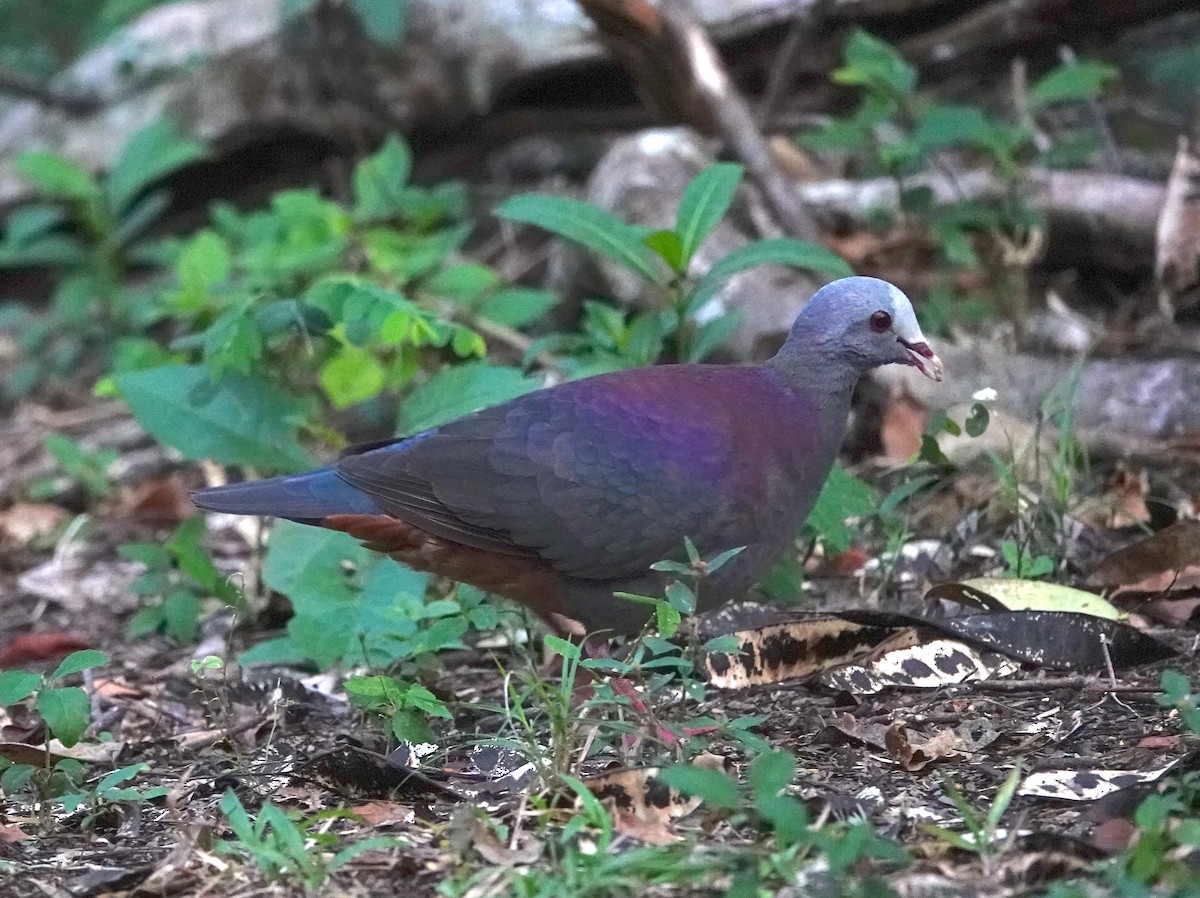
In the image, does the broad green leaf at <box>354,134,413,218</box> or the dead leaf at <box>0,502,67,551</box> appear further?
the broad green leaf at <box>354,134,413,218</box>

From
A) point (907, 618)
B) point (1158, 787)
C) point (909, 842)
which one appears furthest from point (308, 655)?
point (1158, 787)

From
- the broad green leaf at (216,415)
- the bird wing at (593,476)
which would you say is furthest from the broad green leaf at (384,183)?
the bird wing at (593,476)

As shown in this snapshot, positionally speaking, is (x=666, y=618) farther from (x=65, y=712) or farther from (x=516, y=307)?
(x=516, y=307)

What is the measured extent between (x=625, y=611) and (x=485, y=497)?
1.36 ft

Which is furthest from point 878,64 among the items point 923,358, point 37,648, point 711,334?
point 37,648

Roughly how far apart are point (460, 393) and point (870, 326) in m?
1.17

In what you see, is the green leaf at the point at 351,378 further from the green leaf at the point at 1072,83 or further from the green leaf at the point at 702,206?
the green leaf at the point at 1072,83

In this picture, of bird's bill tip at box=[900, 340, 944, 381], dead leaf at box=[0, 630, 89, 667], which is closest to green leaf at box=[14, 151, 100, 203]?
dead leaf at box=[0, 630, 89, 667]

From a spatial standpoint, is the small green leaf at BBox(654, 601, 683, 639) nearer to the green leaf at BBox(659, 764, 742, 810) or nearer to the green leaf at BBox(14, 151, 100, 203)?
the green leaf at BBox(659, 764, 742, 810)

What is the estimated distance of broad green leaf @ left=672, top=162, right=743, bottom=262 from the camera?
13.2 feet

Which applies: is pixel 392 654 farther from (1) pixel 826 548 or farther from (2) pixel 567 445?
(1) pixel 826 548

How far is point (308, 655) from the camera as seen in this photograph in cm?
368

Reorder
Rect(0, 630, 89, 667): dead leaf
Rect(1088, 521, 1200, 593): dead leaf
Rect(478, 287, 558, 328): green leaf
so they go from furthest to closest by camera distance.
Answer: Rect(478, 287, 558, 328): green leaf → Rect(0, 630, 89, 667): dead leaf → Rect(1088, 521, 1200, 593): dead leaf

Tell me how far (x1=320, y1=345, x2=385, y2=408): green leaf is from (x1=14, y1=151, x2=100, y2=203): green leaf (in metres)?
2.52
